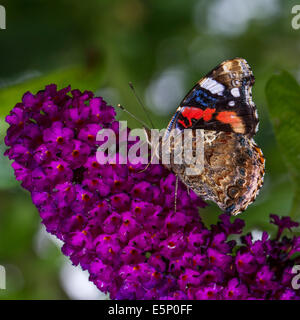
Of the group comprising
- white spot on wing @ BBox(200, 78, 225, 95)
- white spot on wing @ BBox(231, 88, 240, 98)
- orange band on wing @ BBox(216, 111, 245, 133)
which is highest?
white spot on wing @ BBox(200, 78, 225, 95)

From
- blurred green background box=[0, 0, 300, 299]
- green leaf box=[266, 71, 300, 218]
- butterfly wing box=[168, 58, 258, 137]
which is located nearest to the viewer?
butterfly wing box=[168, 58, 258, 137]

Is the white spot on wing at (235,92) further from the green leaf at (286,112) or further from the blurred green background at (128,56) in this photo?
the blurred green background at (128,56)

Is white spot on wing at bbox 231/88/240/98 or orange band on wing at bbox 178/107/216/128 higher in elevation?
white spot on wing at bbox 231/88/240/98

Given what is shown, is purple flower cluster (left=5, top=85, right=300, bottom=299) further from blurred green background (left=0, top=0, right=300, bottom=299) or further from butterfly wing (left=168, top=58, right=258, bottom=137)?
blurred green background (left=0, top=0, right=300, bottom=299)

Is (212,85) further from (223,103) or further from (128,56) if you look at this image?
(128,56)

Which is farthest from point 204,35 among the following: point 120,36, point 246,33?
point 120,36

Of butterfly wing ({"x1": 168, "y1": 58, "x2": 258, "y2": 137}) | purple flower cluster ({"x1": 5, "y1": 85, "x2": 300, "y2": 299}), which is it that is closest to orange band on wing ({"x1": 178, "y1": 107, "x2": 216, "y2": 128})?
butterfly wing ({"x1": 168, "y1": 58, "x2": 258, "y2": 137})

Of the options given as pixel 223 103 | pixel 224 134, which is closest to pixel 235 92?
pixel 223 103
